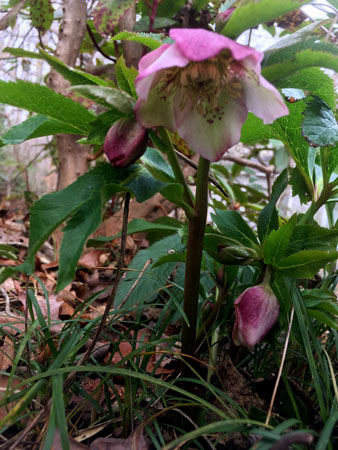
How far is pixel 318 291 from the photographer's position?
0.63 meters

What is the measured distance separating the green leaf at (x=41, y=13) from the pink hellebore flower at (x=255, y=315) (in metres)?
1.23

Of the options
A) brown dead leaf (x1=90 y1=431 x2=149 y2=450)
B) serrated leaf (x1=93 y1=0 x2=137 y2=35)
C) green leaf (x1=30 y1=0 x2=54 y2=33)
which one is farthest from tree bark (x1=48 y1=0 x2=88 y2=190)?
brown dead leaf (x1=90 y1=431 x2=149 y2=450)

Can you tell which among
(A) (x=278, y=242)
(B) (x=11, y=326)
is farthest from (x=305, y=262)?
(B) (x=11, y=326)

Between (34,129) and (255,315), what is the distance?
1.23ft

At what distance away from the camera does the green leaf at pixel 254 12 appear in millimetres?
440

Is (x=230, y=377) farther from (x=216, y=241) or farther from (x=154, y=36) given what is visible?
(x=154, y=36)

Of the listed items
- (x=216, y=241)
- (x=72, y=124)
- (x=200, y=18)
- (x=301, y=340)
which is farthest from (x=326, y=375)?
(x=200, y=18)

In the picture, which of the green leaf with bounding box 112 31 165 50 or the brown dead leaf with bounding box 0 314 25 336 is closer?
the green leaf with bounding box 112 31 165 50

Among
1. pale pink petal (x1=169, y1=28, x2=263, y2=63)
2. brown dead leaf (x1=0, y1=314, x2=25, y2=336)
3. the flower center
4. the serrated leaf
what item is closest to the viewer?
pale pink petal (x1=169, y1=28, x2=263, y2=63)

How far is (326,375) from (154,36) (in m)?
0.52

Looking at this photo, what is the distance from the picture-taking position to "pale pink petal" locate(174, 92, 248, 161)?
495 mm

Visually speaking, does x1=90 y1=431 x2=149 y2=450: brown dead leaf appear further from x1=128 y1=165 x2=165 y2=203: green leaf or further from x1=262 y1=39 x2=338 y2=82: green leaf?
x1=262 y1=39 x2=338 y2=82: green leaf

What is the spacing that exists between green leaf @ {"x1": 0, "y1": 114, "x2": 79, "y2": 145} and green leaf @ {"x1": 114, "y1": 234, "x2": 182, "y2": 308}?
0.29 metres

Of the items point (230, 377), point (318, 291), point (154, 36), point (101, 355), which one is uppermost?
point (154, 36)
